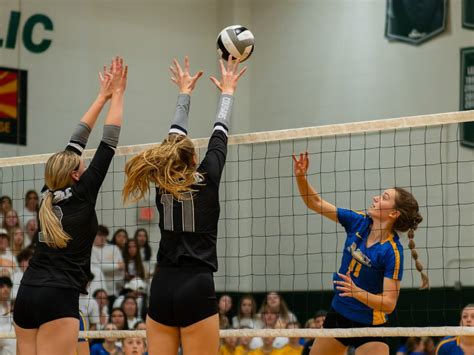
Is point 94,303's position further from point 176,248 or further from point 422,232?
point 176,248

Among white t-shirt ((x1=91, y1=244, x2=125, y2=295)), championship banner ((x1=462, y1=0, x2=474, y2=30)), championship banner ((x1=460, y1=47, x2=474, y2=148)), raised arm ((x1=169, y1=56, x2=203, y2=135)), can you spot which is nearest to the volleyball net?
white t-shirt ((x1=91, y1=244, x2=125, y2=295))

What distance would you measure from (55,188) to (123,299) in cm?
851

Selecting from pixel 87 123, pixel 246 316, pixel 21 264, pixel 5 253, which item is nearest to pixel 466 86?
pixel 246 316

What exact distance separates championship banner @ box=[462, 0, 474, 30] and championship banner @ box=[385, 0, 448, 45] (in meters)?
0.35

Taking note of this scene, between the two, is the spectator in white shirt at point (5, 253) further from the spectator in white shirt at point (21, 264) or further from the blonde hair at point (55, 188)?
the blonde hair at point (55, 188)

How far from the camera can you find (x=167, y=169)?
229 inches

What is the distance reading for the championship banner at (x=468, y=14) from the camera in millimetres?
14984

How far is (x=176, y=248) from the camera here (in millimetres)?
5816

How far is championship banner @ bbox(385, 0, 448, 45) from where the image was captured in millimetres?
15430

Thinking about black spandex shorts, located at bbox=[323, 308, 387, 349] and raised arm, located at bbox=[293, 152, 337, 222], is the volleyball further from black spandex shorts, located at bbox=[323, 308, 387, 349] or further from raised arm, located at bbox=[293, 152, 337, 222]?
black spandex shorts, located at bbox=[323, 308, 387, 349]

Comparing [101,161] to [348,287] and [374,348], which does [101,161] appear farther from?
[374,348]

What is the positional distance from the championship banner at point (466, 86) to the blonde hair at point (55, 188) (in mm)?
9534

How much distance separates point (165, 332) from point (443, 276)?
9.32 meters

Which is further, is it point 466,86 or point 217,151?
point 466,86
